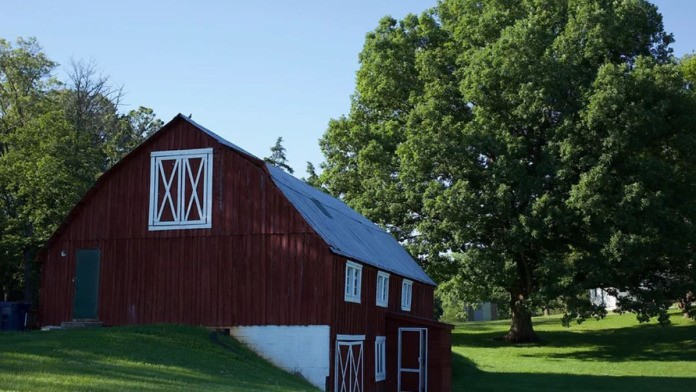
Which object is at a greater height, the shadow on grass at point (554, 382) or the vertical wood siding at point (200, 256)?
the vertical wood siding at point (200, 256)

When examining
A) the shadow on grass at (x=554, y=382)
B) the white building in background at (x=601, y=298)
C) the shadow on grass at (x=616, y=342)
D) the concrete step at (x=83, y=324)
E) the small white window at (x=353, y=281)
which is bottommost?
the shadow on grass at (x=554, y=382)

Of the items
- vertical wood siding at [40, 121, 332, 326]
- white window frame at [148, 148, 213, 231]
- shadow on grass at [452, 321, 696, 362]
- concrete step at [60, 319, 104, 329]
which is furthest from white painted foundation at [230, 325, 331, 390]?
shadow on grass at [452, 321, 696, 362]

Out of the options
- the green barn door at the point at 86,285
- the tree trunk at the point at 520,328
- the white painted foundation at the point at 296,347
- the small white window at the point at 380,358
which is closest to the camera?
the white painted foundation at the point at 296,347

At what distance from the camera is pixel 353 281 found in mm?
29344

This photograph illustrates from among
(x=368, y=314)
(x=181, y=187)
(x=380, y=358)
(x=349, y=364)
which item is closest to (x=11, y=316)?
(x=181, y=187)

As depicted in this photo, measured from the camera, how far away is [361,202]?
48.8m

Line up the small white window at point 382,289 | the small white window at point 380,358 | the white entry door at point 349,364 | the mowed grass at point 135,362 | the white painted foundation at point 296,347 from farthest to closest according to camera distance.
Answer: the small white window at point 382,289 < the small white window at point 380,358 < the white entry door at point 349,364 < the white painted foundation at point 296,347 < the mowed grass at point 135,362

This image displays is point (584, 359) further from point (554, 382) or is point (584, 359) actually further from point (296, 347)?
point (296, 347)

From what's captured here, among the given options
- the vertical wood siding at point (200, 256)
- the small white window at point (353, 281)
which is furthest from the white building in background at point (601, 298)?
the vertical wood siding at point (200, 256)

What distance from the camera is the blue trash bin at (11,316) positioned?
31391mm

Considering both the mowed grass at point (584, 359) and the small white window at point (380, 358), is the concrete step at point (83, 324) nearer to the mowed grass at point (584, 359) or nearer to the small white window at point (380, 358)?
the small white window at point (380, 358)

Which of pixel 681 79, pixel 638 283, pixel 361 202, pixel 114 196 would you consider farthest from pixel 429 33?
pixel 114 196

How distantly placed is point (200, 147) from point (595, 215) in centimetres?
2219

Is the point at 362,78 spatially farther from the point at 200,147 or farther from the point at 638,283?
the point at 200,147
